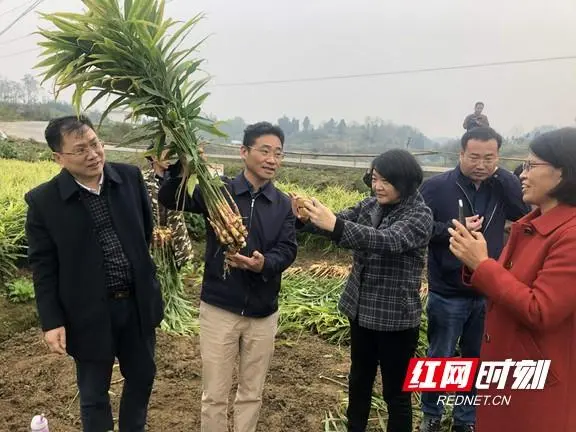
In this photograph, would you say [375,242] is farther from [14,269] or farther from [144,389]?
[14,269]

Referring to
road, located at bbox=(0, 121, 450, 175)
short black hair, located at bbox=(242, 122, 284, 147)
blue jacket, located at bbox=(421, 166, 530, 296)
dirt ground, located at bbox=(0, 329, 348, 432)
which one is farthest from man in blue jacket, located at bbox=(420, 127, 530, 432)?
road, located at bbox=(0, 121, 450, 175)

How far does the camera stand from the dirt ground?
9.16 feet

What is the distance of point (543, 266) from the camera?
5.13 ft

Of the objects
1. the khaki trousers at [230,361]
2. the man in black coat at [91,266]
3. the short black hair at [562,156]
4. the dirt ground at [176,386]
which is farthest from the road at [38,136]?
the short black hair at [562,156]

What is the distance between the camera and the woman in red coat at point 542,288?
1.50 metres

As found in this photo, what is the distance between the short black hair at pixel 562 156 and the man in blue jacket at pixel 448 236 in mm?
940

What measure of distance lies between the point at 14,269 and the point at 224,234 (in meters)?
3.94

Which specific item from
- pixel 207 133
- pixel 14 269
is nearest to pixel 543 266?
pixel 207 133

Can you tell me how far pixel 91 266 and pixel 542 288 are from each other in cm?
176

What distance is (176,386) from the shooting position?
3.18 metres

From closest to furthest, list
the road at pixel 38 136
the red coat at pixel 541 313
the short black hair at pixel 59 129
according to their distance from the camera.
Result: the red coat at pixel 541 313
the short black hair at pixel 59 129
the road at pixel 38 136

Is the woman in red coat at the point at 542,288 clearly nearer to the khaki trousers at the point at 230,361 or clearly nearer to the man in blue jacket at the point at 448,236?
the man in blue jacket at the point at 448,236

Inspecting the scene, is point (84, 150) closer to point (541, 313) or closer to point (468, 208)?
point (541, 313)

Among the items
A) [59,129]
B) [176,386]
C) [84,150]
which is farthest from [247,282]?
[176,386]
